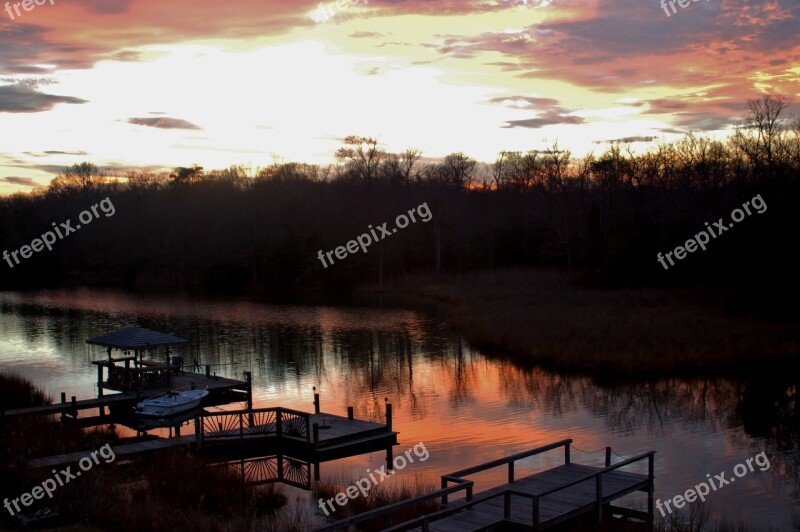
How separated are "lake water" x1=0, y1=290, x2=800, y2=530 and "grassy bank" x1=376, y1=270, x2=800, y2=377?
1526mm

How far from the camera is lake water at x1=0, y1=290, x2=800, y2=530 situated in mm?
19688

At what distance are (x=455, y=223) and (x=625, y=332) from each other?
159ft

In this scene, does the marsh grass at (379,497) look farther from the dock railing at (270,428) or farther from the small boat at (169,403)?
the small boat at (169,403)

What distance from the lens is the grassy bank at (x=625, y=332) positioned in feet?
105

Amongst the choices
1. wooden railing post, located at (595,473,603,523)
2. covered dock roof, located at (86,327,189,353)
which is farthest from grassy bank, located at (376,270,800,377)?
wooden railing post, located at (595,473,603,523)

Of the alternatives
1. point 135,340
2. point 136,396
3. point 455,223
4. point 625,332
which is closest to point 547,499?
point 136,396

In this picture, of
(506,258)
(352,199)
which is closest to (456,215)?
(506,258)

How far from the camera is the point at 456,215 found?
88.5 m

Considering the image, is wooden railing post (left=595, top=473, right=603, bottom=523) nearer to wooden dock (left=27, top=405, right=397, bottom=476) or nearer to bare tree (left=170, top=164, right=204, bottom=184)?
wooden dock (left=27, top=405, right=397, bottom=476)

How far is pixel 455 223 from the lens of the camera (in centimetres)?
8362

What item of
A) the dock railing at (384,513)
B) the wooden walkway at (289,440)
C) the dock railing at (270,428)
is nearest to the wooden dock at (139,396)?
the dock railing at (270,428)

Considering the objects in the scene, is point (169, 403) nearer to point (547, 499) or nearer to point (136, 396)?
point (136, 396)

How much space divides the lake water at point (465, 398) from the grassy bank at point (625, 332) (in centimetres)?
153

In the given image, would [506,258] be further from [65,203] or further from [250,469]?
[65,203]
